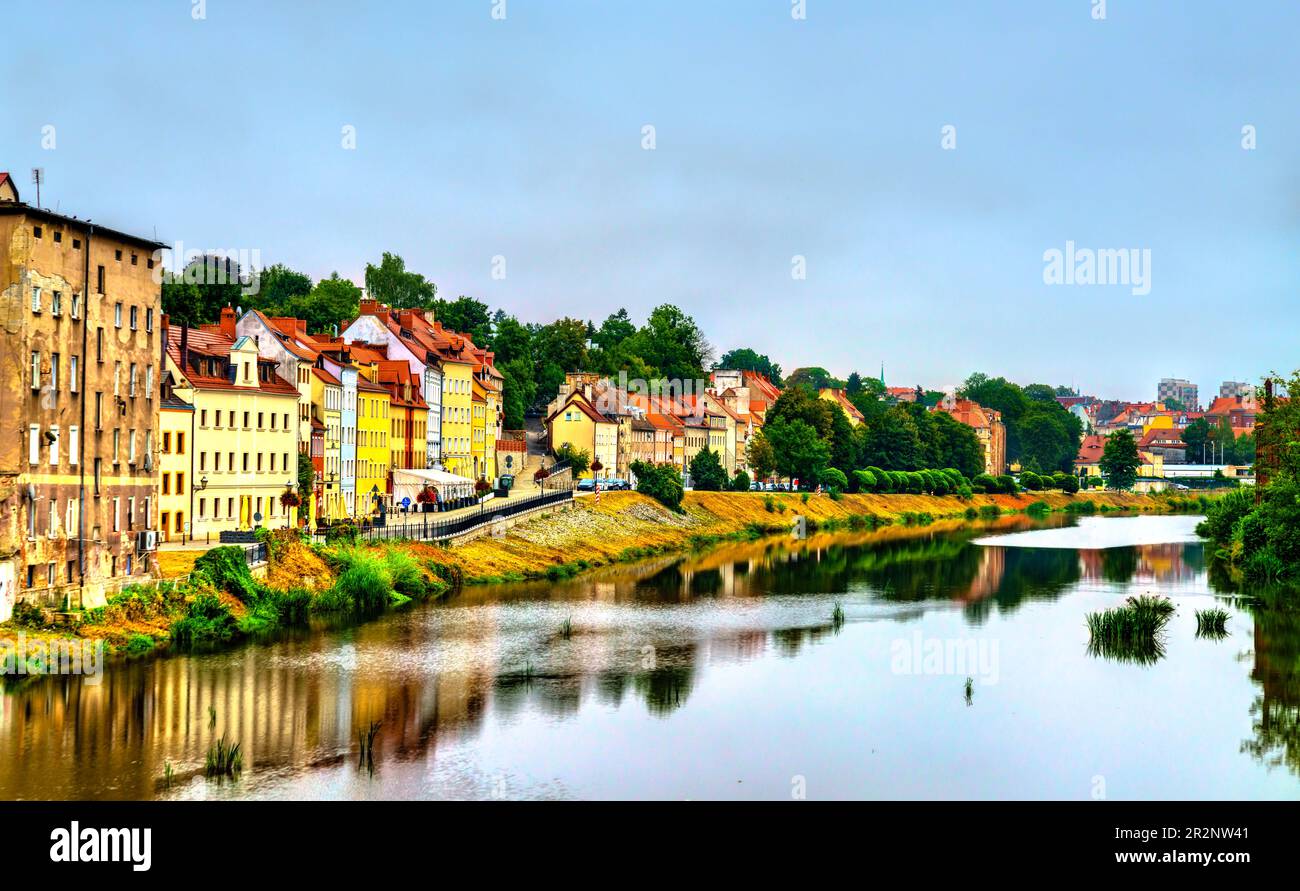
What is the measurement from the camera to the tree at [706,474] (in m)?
137

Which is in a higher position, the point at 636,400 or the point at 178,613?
the point at 636,400

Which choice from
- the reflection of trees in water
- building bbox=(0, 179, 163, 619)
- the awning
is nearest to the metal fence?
the awning

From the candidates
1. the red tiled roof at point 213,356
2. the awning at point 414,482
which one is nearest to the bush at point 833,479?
the awning at point 414,482

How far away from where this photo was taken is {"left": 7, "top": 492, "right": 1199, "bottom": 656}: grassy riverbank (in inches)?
2051

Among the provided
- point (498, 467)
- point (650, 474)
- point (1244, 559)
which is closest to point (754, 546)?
point (650, 474)

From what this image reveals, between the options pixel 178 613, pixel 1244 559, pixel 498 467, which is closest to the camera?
pixel 178 613

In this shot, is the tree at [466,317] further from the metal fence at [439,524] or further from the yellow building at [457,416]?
the metal fence at [439,524]

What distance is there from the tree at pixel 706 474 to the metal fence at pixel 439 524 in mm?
37701

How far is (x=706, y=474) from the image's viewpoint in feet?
451

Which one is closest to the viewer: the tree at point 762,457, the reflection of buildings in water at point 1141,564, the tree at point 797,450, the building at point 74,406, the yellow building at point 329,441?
the building at point 74,406
